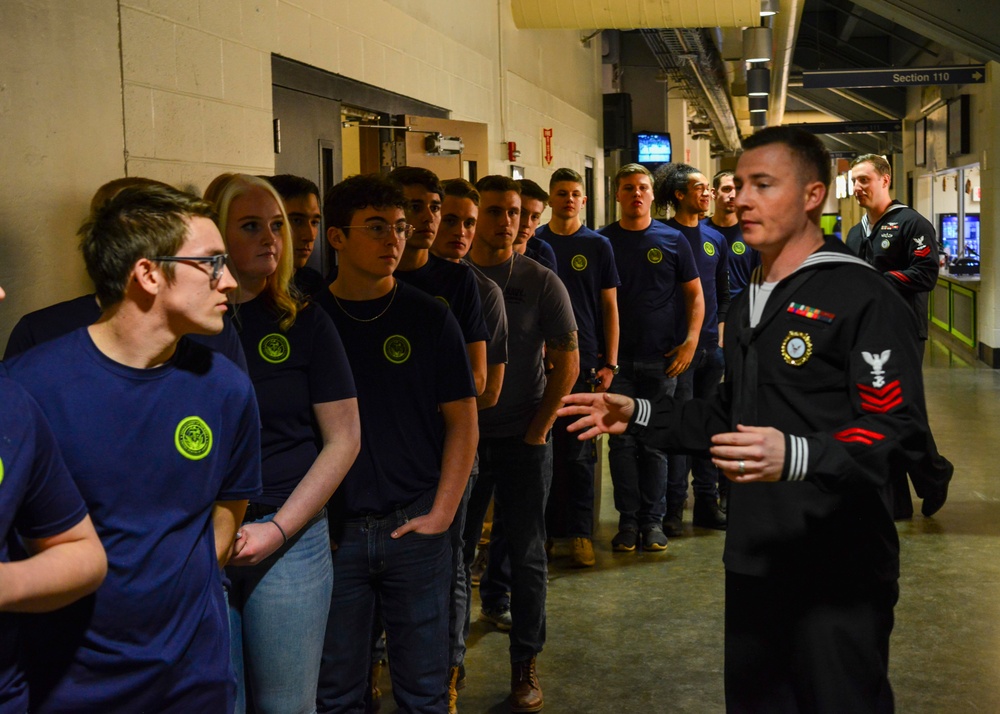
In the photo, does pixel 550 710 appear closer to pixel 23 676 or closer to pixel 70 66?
pixel 23 676

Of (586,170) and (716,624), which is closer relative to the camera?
(716,624)

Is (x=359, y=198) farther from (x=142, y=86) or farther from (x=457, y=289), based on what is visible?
(x=142, y=86)

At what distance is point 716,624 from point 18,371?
3180mm

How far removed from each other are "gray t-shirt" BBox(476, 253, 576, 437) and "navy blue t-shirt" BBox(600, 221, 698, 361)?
1.27 metres

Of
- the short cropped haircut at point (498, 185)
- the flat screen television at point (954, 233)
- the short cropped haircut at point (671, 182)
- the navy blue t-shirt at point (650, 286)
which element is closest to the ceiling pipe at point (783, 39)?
the flat screen television at point (954, 233)

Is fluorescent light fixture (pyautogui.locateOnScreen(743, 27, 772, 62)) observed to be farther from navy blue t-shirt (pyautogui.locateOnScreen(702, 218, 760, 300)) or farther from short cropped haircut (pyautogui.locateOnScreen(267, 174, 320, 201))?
short cropped haircut (pyautogui.locateOnScreen(267, 174, 320, 201))

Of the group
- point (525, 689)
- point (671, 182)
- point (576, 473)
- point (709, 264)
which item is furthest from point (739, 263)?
point (525, 689)

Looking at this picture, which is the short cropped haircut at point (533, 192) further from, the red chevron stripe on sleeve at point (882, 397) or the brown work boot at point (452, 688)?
the red chevron stripe on sleeve at point (882, 397)

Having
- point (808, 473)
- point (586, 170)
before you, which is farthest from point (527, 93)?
point (808, 473)

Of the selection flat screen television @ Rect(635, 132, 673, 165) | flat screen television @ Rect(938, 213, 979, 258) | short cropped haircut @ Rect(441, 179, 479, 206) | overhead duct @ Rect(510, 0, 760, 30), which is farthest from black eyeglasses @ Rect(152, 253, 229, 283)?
flat screen television @ Rect(938, 213, 979, 258)

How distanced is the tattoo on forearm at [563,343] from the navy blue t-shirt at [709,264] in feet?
5.50

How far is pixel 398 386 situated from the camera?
2.63 meters

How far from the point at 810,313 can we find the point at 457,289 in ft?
4.77

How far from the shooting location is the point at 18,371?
1.69m
